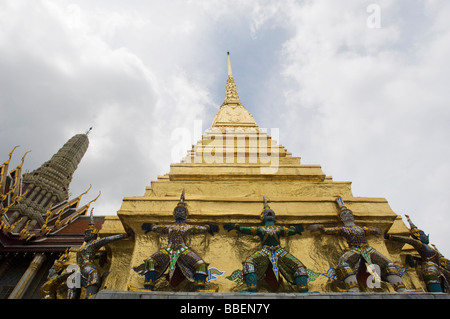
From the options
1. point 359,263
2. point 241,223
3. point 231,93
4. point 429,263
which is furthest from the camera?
point 231,93

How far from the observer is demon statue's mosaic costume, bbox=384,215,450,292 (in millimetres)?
5004

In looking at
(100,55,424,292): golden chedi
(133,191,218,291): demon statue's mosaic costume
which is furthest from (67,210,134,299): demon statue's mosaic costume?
(133,191,218,291): demon statue's mosaic costume

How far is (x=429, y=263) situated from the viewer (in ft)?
17.1

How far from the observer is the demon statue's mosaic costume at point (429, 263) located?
5.00 metres

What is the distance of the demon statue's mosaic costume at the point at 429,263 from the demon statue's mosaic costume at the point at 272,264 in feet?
7.65

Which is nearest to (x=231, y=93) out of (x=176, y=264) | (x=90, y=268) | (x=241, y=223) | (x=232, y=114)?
(x=232, y=114)

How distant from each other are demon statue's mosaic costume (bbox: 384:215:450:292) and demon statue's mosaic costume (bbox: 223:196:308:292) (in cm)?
233

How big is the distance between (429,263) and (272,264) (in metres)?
2.99

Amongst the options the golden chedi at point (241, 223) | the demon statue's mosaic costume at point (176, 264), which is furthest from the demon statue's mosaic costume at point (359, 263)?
the demon statue's mosaic costume at point (176, 264)

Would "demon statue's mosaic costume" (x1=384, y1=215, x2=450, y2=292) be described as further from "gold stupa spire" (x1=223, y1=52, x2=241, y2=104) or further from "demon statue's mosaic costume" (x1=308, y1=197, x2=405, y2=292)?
"gold stupa spire" (x1=223, y1=52, x2=241, y2=104)

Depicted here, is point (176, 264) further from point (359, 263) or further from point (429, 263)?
point (429, 263)
